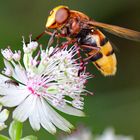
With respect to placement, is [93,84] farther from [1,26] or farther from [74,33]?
[74,33]

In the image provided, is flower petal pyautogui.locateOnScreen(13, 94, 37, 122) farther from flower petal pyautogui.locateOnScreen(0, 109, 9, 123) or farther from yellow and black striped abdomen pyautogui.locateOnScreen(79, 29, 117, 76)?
yellow and black striped abdomen pyautogui.locateOnScreen(79, 29, 117, 76)

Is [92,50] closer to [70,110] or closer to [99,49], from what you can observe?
[99,49]

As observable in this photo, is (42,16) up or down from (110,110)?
up

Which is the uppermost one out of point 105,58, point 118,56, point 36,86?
point 118,56

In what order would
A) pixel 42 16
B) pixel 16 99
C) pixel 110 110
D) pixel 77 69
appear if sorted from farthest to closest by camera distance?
pixel 42 16 < pixel 110 110 < pixel 77 69 < pixel 16 99

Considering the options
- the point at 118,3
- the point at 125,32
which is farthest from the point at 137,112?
the point at 125,32

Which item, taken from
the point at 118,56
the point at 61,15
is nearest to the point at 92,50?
the point at 61,15

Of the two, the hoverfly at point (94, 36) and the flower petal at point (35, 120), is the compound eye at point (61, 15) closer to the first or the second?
the hoverfly at point (94, 36)
